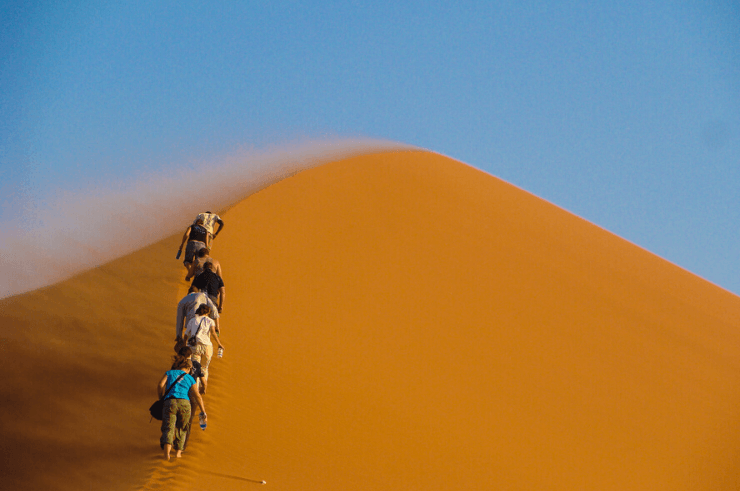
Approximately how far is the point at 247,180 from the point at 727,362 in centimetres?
1117

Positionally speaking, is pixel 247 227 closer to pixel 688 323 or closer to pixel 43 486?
pixel 43 486

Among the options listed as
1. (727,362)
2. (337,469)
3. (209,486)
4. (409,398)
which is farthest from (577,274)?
(209,486)

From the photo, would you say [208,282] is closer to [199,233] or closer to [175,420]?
[199,233]

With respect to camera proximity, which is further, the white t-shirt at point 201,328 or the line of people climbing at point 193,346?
the white t-shirt at point 201,328

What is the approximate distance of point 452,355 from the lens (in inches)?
330

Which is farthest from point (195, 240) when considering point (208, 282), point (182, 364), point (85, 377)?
point (182, 364)

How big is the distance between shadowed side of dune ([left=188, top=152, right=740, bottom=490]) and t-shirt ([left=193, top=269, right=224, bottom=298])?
103 cm

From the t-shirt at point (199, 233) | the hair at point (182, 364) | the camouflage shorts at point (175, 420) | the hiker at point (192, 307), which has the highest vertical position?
the t-shirt at point (199, 233)

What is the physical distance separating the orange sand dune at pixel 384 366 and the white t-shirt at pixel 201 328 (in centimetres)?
90

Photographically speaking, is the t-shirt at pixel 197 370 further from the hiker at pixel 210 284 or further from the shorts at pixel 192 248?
the shorts at pixel 192 248

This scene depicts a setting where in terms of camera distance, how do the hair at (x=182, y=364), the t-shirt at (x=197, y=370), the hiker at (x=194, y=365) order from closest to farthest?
the hair at (x=182, y=364)
the hiker at (x=194, y=365)
the t-shirt at (x=197, y=370)

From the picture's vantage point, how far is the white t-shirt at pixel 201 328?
5.80 meters

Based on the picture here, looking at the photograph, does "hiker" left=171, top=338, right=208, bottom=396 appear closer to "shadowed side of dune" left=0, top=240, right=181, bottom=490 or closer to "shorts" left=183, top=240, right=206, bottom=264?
"shadowed side of dune" left=0, top=240, right=181, bottom=490

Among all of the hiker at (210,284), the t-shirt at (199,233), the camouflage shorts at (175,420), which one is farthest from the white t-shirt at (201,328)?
the t-shirt at (199,233)
